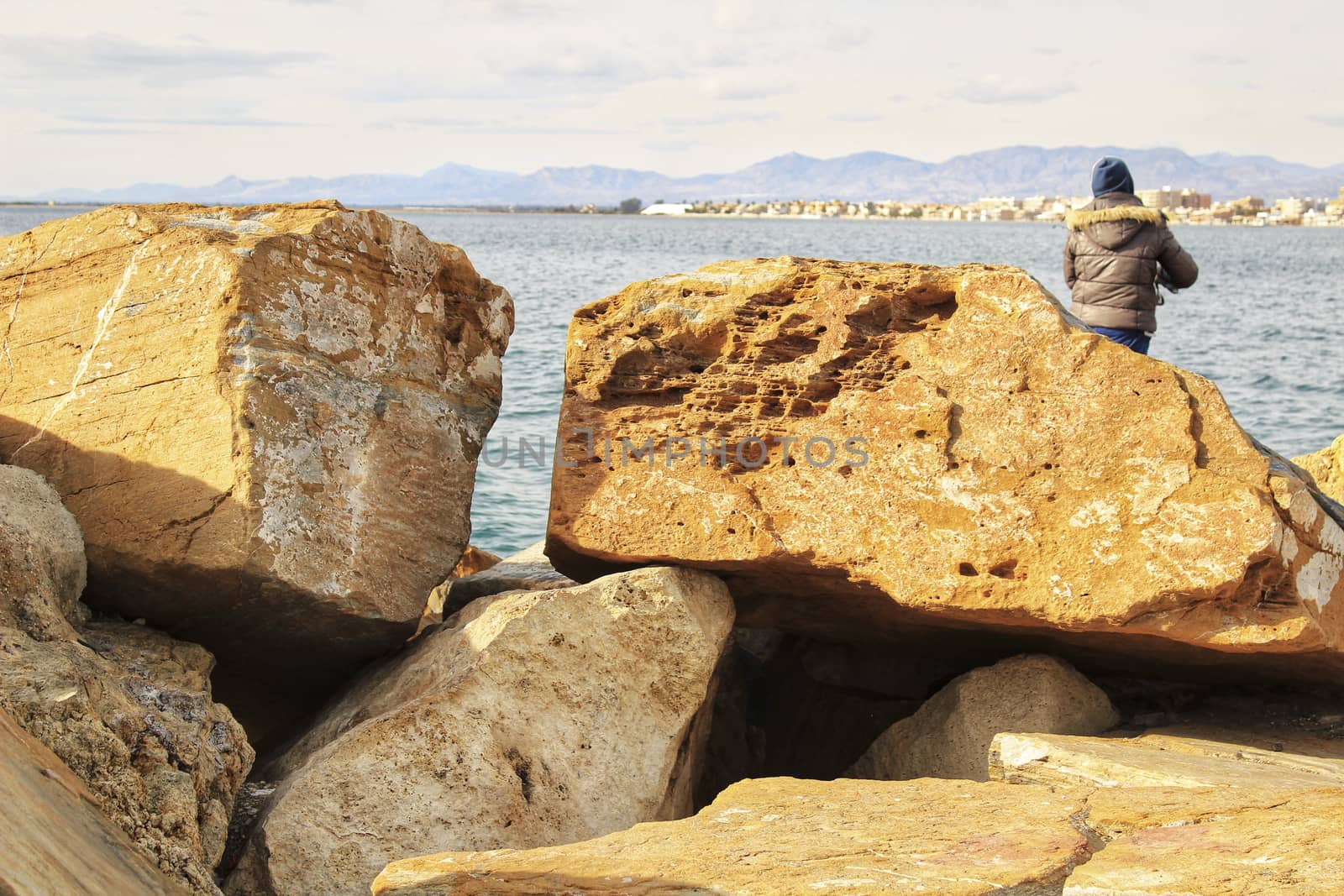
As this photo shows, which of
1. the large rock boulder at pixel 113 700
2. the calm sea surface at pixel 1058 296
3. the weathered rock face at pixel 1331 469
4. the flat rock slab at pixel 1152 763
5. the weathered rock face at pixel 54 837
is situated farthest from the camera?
the calm sea surface at pixel 1058 296

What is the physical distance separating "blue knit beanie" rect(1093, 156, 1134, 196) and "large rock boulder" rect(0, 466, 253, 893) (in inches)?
202

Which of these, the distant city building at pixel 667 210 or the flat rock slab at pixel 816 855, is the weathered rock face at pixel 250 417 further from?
the distant city building at pixel 667 210

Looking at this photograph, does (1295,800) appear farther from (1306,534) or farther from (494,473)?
(494,473)

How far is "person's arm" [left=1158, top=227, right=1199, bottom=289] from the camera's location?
665 centimetres

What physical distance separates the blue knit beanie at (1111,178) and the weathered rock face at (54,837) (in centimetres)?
569

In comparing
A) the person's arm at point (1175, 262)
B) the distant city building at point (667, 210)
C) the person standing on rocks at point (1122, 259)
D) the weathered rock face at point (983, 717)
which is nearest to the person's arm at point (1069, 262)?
the person standing on rocks at point (1122, 259)

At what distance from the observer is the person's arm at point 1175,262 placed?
21.8 ft

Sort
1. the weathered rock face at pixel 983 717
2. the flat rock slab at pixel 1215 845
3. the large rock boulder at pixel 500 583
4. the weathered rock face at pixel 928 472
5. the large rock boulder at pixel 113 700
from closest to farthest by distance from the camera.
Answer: the flat rock slab at pixel 1215 845 < the large rock boulder at pixel 113 700 < the weathered rock face at pixel 928 472 < the weathered rock face at pixel 983 717 < the large rock boulder at pixel 500 583

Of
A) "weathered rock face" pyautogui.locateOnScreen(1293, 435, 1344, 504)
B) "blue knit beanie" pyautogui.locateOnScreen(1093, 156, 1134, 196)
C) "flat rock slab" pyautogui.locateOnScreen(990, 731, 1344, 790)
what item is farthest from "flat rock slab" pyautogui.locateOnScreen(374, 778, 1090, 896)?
"blue knit beanie" pyautogui.locateOnScreen(1093, 156, 1134, 196)

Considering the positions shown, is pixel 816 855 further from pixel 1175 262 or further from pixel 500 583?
pixel 1175 262

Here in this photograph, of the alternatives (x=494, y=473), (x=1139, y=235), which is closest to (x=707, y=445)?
(x=1139, y=235)

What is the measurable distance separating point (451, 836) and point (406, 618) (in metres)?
0.91

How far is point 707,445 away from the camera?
4727 mm

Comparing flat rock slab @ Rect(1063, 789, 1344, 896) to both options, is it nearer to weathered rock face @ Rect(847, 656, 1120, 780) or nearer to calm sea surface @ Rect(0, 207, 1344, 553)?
weathered rock face @ Rect(847, 656, 1120, 780)
